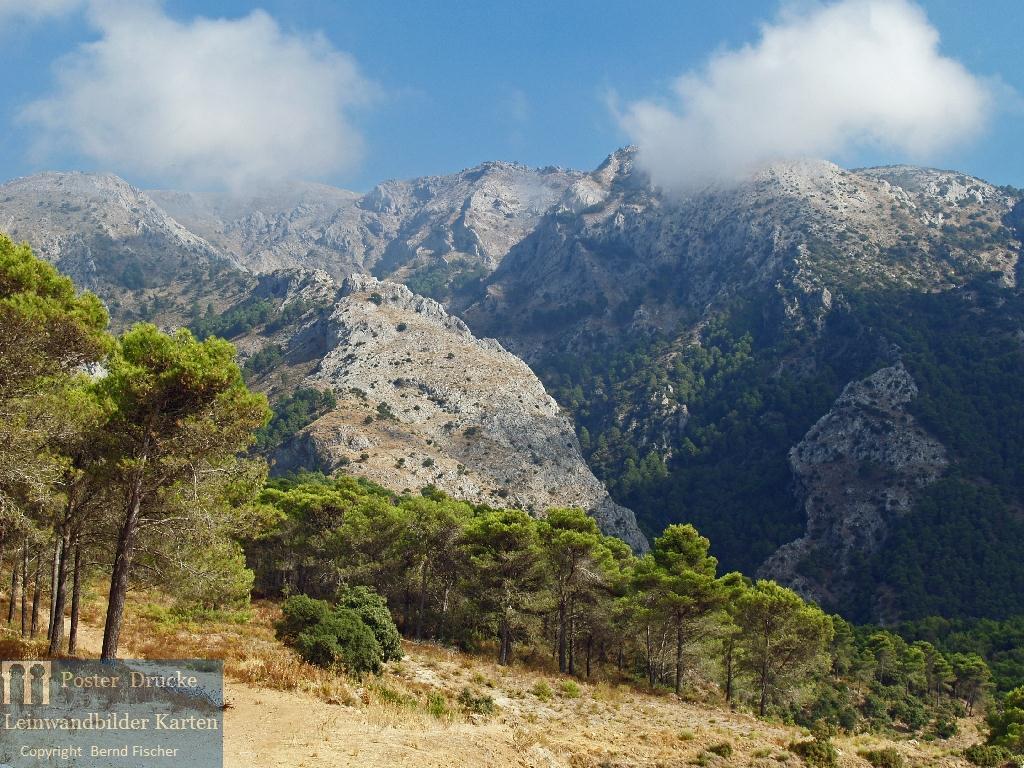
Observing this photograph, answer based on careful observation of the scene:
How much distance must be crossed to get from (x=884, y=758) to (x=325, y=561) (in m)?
38.1

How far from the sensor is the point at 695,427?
618 feet

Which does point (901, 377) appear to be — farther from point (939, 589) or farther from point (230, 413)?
point (230, 413)

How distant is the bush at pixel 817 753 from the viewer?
1739 centimetres

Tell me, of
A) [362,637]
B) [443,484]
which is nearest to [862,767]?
[362,637]

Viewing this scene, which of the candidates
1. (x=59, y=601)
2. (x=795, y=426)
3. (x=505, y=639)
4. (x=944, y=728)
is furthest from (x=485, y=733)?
(x=795, y=426)

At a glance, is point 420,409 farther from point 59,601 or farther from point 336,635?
point 59,601

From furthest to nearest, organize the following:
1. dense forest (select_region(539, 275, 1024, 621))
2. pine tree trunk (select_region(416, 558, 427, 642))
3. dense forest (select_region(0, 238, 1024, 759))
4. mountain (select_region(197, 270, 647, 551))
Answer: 1. mountain (select_region(197, 270, 647, 551))
2. dense forest (select_region(539, 275, 1024, 621))
3. pine tree trunk (select_region(416, 558, 427, 642))
4. dense forest (select_region(0, 238, 1024, 759))

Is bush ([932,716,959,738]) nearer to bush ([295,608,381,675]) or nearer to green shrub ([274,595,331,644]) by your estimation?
bush ([295,608,381,675])

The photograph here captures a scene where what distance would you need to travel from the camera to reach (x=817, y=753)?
1783 cm

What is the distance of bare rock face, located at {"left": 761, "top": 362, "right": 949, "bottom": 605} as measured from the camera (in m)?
132

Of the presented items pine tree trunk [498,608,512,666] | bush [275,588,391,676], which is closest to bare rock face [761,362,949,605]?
pine tree trunk [498,608,512,666]

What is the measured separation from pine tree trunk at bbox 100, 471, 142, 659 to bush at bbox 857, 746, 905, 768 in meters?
20.8

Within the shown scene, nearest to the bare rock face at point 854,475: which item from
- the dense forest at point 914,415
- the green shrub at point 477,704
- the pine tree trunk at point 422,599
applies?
the dense forest at point 914,415

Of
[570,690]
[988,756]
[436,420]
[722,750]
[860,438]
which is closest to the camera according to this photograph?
[722,750]
